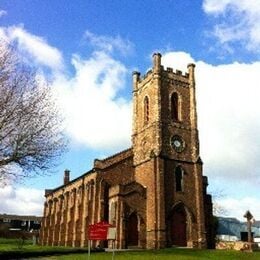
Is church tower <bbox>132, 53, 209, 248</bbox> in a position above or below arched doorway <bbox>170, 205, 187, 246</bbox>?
above

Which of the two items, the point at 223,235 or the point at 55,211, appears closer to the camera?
the point at 55,211

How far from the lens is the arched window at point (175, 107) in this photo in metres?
44.9

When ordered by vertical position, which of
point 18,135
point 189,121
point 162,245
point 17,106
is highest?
point 189,121

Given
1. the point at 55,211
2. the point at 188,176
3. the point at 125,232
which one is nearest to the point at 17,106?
the point at 125,232

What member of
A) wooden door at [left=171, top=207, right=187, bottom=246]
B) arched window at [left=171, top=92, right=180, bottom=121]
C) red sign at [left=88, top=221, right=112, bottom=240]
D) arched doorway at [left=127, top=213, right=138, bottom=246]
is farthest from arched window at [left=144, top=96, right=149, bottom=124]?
→ red sign at [left=88, top=221, right=112, bottom=240]

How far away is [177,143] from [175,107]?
4452 mm

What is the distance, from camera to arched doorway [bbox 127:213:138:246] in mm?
39625

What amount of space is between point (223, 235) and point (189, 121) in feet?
146

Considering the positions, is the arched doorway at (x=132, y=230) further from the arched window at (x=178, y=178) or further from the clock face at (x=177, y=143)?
the clock face at (x=177, y=143)

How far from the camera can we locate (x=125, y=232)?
39.2 m

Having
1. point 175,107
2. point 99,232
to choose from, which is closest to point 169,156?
point 175,107

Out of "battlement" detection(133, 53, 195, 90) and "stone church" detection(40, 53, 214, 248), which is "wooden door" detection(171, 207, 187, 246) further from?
"battlement" detection(133, 53, 195, 90)

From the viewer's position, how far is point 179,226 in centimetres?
4081

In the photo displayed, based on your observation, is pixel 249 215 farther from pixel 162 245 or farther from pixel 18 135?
pixel 18 135
